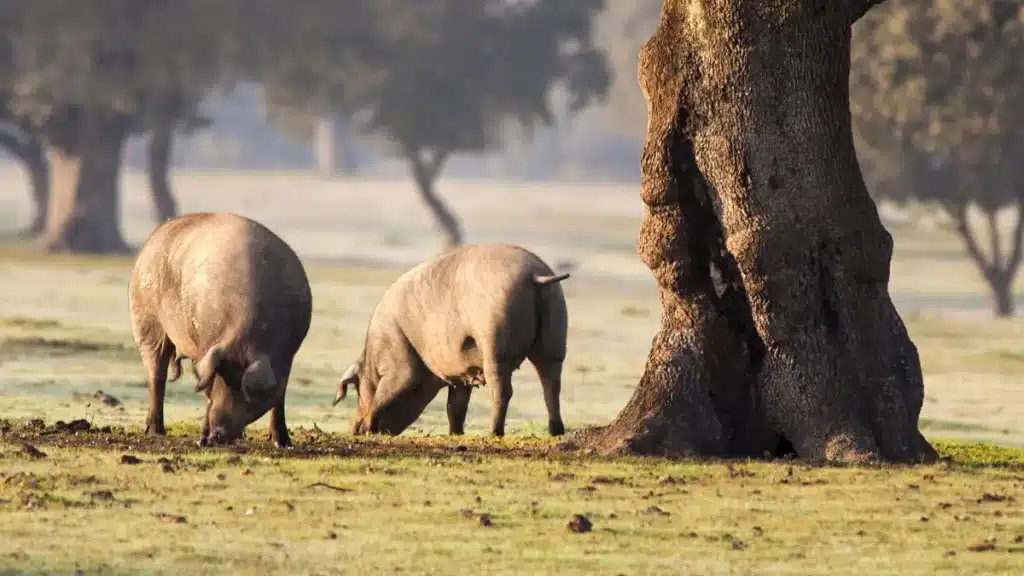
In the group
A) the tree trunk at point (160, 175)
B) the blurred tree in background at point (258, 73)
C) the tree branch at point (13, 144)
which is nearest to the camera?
the blurred tree in background at point (258, 73)

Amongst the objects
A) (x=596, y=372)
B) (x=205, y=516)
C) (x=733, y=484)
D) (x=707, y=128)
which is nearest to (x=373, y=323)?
(x=707, y=128)

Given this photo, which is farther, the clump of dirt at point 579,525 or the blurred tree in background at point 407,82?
the blurred tree in background at point 407,82

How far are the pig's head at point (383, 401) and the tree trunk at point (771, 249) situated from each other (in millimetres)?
3034

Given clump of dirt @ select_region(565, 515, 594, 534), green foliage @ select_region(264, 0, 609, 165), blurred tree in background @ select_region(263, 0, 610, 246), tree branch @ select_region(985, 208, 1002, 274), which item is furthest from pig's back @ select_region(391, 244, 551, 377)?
blurred tree in background @ select_region(263, 0, 610, 246)

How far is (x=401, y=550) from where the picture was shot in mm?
10797

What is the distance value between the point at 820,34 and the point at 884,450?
2769 millimetres

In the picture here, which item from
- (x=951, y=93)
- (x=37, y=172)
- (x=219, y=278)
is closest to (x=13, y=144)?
(x=37, y=172)

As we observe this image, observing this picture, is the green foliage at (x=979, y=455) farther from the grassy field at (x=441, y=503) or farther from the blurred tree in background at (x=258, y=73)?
the blurred tree in background at (x=258, y=73)

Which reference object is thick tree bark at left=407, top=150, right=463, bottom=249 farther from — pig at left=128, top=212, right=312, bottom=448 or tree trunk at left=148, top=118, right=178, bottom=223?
pig at left=128, top=212, right=312, bottom=448

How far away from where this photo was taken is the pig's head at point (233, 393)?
13828mm

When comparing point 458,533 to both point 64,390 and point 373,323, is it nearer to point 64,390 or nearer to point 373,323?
point 373,323

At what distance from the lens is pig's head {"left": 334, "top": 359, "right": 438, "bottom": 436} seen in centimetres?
1784

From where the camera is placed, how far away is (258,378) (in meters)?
13.8

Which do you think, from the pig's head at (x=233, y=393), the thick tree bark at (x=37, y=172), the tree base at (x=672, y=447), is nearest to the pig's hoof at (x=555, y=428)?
the tree base at (x=672, y=447)
